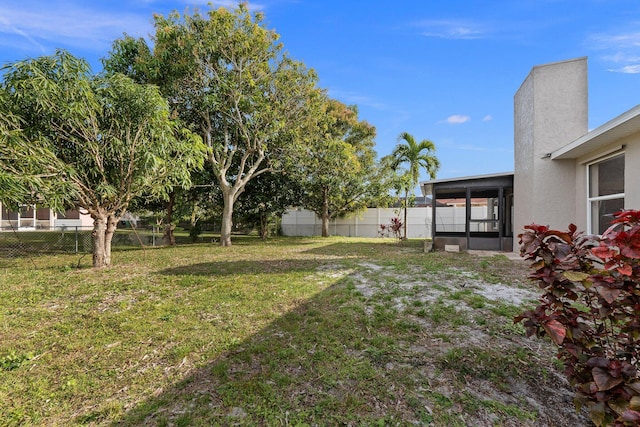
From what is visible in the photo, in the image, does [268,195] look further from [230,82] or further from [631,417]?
[631,417]

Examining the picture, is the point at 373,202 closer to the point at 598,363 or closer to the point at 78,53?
the point at 78,53

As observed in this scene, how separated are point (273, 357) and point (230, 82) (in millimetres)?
9898

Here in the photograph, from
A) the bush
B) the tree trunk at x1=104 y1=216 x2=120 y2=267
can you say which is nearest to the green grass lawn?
the bush

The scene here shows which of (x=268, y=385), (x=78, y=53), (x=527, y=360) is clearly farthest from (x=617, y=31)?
(x=78, y=53)

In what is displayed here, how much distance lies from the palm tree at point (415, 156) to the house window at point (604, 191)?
311 inches

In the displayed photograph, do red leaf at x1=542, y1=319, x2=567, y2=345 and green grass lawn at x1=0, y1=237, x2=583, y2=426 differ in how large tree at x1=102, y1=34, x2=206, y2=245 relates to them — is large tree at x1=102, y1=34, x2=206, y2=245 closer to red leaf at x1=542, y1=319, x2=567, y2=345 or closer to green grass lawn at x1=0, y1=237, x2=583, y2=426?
green grass lawn at x1=0, y1=237, x2=583, y2=426

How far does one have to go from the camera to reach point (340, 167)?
552 inches

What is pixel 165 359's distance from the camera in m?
2.90

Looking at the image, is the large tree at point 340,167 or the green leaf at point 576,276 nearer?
the green leaf at point 576,276

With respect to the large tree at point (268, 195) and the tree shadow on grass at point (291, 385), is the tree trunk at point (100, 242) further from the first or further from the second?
the large tree at point (268, 195)

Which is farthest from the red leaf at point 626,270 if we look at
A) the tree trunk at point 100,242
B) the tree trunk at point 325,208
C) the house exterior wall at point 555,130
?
the tree trunk at point 325,208

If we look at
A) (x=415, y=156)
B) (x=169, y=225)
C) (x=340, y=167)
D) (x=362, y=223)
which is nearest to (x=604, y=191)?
(x=415, y=156)

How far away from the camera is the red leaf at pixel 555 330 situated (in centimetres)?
177

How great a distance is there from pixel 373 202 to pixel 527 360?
1516cm
